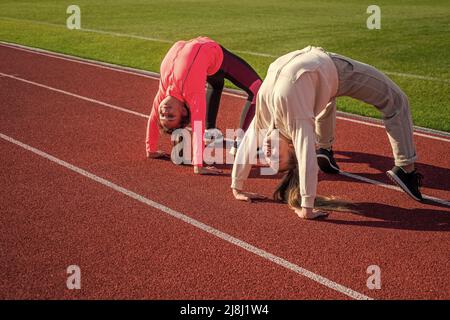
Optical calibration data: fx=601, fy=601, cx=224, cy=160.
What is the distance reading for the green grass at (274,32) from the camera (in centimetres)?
1269

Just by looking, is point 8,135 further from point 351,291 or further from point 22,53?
point 22,53

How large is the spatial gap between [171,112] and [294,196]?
162cm

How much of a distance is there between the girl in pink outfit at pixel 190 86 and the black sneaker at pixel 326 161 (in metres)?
1.21

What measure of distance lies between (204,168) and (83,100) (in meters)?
4.55

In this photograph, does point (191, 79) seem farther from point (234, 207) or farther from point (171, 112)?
point (234, 207)

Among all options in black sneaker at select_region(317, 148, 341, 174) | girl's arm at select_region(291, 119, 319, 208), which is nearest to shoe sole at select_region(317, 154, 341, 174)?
black sneaker at select_region(317, 148, 341, 174)

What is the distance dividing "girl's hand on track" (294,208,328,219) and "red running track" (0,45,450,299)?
0.22ft

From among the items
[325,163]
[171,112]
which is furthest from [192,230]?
[325,163]

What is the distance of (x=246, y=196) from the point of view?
618 cm

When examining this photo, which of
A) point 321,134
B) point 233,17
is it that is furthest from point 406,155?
point 233,17

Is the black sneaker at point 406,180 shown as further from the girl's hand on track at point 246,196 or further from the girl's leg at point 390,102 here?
the girl's hand on track at point 246,196

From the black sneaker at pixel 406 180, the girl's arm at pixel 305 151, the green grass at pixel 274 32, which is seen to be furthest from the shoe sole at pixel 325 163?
the green grass at pixel 274 32

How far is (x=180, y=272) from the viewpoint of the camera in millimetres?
4742
